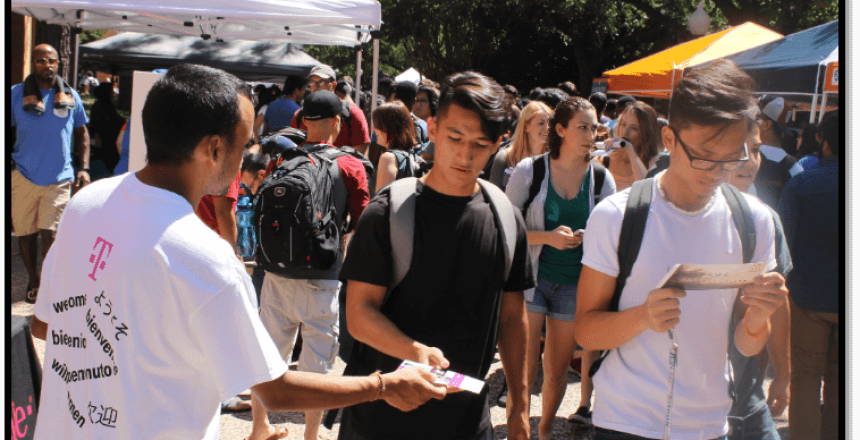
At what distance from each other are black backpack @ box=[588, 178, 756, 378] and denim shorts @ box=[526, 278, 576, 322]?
1974mm

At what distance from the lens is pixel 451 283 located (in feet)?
7.41

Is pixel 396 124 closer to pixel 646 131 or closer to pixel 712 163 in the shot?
pixel 646 131

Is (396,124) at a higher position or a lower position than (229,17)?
lower

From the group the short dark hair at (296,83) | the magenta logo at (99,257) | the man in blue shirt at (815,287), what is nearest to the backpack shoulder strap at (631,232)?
the man in blue shirt at (815,287)

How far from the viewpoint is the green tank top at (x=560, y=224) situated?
13.5ft

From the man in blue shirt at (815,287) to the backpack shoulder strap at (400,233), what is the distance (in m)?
1.44

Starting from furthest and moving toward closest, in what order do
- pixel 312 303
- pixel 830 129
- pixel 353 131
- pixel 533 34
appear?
1. pixel 533 34
2. pixel 353 131
3. pixel 312 303
4. pixel 830 129

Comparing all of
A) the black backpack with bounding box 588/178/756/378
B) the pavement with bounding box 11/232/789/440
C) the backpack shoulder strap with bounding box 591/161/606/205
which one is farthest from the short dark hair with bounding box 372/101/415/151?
the black backpack with bounding box 588/178/756/378

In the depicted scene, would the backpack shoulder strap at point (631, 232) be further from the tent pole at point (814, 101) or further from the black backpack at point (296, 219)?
the black backpack at point (296, 219)

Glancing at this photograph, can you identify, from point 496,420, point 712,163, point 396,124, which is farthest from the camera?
point 396,124

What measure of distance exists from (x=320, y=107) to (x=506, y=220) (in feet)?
6.94

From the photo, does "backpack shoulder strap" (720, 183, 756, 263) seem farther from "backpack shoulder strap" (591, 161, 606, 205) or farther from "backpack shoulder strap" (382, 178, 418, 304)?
"backpack shoulder strap" (591, 161, 606, 205)

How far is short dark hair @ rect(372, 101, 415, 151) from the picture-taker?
525cm

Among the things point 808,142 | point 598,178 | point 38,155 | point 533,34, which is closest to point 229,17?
point 38,155
